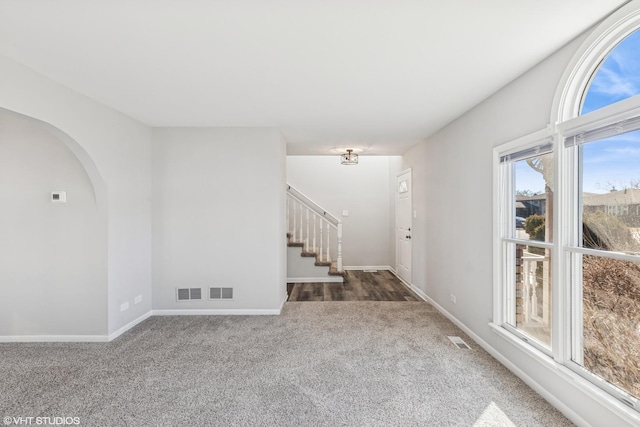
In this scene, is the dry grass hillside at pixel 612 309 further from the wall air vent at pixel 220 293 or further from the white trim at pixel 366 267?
the white trim at pixel 366 267

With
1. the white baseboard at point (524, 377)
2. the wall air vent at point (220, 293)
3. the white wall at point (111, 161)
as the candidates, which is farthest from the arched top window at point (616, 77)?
the white wall at point (111, 161)

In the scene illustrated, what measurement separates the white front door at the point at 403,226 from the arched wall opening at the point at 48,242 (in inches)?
179

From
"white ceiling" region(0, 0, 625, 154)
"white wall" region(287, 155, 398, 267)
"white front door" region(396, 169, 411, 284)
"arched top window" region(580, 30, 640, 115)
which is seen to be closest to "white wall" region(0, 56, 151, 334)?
"white ceiling" region(0, 0, 625, 154)

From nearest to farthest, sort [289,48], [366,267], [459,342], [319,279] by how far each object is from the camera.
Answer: [289,48], [459,342], [319,279], [366,267]

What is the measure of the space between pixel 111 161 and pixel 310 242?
3.85 meters

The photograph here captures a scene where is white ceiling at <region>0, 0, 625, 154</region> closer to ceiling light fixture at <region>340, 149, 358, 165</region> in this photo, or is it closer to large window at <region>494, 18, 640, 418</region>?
large window at <region>494, 18, 640, 418</region>

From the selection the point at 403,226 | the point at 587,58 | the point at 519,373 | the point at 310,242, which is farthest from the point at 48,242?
the point at 403,226

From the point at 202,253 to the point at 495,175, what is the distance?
356 centimetres

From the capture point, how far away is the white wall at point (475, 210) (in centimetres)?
205

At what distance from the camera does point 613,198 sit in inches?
67.7

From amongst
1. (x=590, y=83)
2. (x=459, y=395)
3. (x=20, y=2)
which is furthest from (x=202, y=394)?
(x=590, y=83)

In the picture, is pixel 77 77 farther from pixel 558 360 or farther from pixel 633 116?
pixel 558 360

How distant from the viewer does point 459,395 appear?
218cm

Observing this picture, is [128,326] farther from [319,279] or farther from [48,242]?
[319,279]
